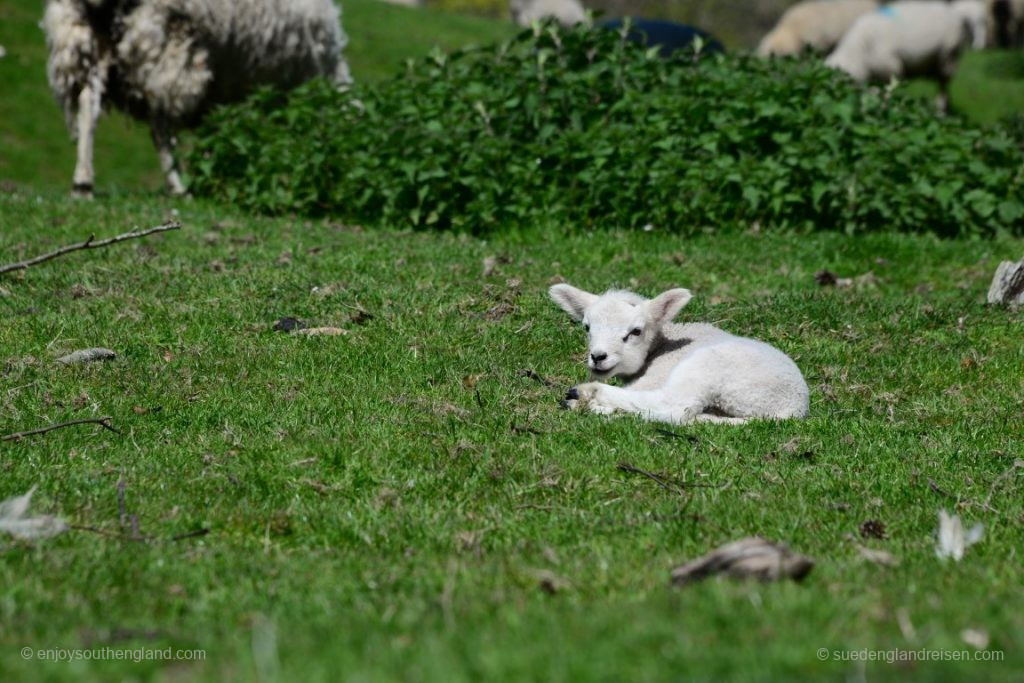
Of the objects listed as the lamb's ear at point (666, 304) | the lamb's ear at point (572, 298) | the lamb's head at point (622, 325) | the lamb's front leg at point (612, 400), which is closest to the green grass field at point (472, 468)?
the lamb's front leg at point (612, 400)

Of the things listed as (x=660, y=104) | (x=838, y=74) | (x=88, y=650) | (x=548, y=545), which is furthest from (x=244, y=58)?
(x=88, y=650)

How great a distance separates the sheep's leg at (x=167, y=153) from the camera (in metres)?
13.2

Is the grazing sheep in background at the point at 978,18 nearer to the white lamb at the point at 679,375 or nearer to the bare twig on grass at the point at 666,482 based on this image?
the white lamb at the point at 679,375

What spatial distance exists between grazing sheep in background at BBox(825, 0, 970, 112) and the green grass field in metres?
17.7

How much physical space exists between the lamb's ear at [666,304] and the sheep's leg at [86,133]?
8.18m

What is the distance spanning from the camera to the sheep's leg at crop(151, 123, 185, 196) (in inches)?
520

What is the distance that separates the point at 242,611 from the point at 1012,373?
510 cm

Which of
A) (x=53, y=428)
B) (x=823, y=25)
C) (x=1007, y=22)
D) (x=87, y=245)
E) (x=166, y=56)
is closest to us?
(x=87, y=245)

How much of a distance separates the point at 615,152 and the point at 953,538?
7.38 m

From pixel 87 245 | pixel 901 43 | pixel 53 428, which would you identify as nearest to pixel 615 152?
pixel 53 428

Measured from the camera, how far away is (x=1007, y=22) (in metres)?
41.0

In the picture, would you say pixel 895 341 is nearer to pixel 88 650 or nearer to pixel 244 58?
pixel 88 650

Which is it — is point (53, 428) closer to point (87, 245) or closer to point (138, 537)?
point (87, 245)

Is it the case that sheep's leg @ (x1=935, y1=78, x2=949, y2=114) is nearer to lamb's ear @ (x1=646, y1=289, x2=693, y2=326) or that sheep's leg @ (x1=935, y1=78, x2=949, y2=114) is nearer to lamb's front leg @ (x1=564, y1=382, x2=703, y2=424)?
lamb's ear @ (x1=646, y1=289, x2=693, y2=326)
